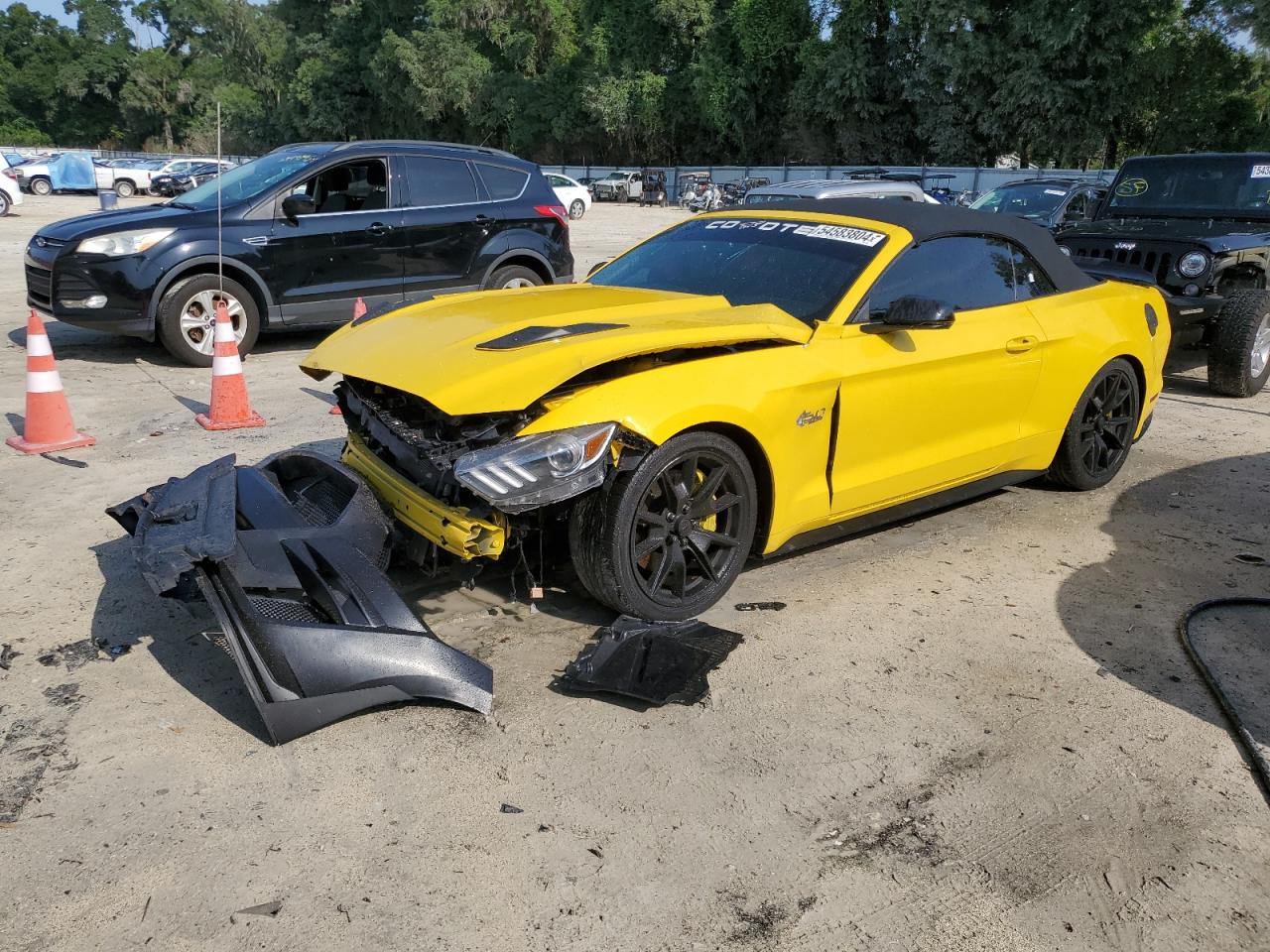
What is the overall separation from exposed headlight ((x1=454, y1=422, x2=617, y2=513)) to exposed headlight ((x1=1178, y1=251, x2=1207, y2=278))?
6.78 m

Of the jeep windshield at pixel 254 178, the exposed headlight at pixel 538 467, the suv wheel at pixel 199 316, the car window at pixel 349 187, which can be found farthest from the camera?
the car window at pixel 349 187

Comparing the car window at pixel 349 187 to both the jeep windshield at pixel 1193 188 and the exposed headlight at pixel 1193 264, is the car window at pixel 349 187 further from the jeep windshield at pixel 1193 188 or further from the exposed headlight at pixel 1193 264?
the jeep windshield at pixel 1193 188

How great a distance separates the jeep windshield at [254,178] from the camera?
29.0ft

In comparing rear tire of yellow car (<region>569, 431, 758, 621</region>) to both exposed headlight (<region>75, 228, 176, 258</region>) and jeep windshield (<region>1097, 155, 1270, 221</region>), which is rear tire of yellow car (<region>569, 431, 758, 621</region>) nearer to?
exposed headlight (<region>75, 228, 176, 258</region>)

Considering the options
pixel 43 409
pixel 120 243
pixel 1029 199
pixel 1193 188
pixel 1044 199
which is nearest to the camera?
pixel 43 409

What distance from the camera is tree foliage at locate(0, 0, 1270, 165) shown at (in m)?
41.4

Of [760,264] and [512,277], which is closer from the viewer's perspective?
[760,264]

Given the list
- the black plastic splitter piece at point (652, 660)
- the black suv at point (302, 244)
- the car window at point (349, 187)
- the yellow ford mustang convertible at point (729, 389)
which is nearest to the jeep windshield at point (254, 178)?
the black suv at point (302, 244)

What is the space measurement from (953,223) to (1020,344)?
67 cm

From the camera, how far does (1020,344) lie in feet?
16.2

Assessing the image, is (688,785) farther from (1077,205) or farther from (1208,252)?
(1077,205)

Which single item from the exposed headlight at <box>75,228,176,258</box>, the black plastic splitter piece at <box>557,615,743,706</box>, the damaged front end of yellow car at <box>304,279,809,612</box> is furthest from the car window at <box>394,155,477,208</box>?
the black plastic splitter piece at <box>557,615,743,706</box>

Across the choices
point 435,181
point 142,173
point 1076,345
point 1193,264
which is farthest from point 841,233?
point 142,173

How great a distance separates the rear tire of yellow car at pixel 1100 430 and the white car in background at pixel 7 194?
28189 mm
